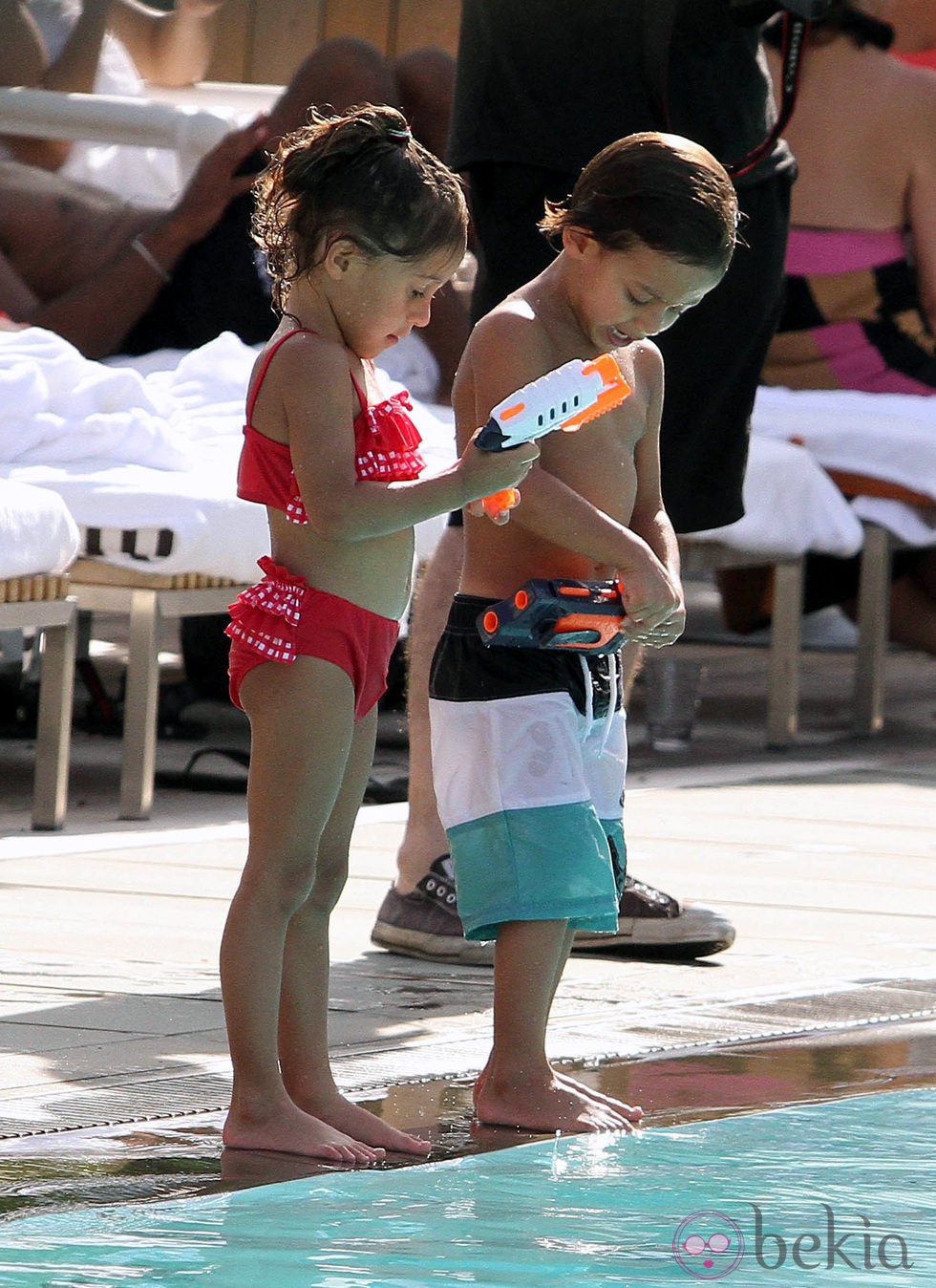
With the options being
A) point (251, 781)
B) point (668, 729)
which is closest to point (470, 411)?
point (251, 781)

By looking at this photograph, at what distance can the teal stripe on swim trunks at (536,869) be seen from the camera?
2629 millimetres

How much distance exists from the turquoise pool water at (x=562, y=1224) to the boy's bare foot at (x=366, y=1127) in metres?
0.05

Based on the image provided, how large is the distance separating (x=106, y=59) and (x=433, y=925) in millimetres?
5903

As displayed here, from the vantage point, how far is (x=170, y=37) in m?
8.79

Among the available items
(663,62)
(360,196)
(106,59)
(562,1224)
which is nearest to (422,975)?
(562,1224)

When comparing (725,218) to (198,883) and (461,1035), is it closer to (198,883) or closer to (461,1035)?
(461,1035)

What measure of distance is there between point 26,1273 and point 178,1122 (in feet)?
1.72

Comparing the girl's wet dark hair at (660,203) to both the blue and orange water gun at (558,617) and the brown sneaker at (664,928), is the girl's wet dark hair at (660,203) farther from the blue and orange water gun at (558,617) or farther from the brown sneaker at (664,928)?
the brown sneaker at (664,928)

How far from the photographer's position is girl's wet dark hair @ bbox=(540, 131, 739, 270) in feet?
8.60

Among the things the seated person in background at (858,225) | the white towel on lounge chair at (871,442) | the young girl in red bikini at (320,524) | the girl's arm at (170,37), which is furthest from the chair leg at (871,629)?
the young girl in red bikini at (320,524)

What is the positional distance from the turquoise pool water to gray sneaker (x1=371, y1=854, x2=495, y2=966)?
882mm

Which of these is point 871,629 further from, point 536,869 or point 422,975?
point 536,869

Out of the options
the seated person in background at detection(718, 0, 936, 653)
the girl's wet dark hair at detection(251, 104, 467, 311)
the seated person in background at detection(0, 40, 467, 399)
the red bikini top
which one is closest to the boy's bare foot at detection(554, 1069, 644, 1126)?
the red bikini top

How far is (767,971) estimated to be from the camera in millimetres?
3383
